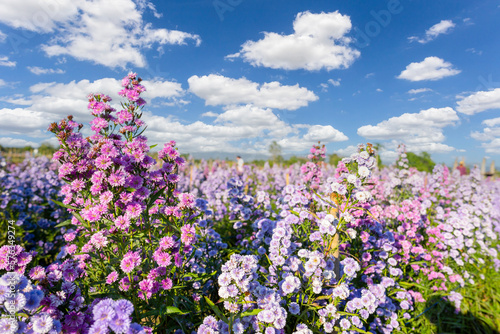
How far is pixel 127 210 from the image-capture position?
2.21m

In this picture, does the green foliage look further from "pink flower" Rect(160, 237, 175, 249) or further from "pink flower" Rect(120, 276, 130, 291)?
"pink flower" Rect(120, 276, 130, 291)

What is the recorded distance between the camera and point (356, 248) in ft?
12.0

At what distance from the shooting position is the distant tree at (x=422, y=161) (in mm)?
20578

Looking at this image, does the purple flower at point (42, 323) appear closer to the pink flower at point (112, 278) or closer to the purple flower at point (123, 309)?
the purple flower at point (123, 309)

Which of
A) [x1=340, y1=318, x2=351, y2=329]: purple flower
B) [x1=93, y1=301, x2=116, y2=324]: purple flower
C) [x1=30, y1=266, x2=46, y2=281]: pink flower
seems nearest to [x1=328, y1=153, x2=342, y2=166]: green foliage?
[x1=340, y1=318, x2=351, y2=329]: purple flower

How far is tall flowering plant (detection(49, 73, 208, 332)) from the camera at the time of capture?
220cm

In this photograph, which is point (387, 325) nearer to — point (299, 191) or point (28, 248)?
point (299, 191)

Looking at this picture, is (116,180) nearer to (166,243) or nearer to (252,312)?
(166,243)

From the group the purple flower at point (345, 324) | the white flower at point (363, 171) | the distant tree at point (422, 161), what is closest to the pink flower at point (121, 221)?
the purple flower at point (345, 324)

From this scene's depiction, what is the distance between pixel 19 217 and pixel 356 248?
605 centimetres

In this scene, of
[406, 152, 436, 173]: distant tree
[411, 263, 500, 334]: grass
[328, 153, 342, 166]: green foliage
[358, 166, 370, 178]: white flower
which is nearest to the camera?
[358, 166, 370, 178]: white flower

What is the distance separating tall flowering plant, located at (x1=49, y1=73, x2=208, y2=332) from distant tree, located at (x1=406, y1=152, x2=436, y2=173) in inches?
860

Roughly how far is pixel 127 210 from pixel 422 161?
82.3ft

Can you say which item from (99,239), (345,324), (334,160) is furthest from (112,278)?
(334,160)
